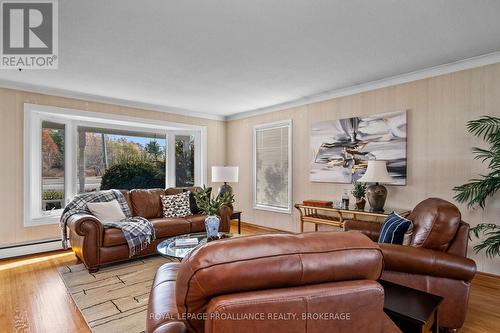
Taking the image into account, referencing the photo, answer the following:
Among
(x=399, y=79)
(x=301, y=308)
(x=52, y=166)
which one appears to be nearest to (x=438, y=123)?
(x=399, y=79)

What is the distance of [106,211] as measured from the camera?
3.64 meters

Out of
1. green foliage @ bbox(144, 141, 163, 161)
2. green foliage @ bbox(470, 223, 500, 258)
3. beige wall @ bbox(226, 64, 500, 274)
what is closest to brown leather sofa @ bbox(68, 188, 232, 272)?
green foliage @ bbox(144, 141, 163, 161)

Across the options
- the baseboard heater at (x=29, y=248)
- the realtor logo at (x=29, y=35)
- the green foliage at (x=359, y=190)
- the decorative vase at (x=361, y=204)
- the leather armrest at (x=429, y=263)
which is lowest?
the baseboard heater at (x=29, y=248)

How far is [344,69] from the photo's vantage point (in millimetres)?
3320

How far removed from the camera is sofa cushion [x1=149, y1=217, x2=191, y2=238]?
373 cm

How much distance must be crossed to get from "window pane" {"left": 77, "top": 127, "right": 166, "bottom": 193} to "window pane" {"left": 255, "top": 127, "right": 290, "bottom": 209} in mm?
2022

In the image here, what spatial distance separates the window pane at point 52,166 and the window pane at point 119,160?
0.28m

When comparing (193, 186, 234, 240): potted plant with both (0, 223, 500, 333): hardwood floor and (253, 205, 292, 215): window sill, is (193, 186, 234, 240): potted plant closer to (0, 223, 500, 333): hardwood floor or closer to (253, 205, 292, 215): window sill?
(0, 223, 500, 333): hardwood floor

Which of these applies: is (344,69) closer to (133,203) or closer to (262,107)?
(262,107)

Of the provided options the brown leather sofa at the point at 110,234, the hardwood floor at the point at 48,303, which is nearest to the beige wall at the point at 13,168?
the hardwood floor at the point at 48,303

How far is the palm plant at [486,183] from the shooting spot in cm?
263

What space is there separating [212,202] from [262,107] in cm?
278

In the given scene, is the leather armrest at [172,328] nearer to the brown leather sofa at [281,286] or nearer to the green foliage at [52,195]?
the brown leather sofa at [281,286]

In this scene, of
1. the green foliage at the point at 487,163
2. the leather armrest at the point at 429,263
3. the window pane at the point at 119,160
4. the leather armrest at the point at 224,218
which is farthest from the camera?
the window pane at the point at 119,160
